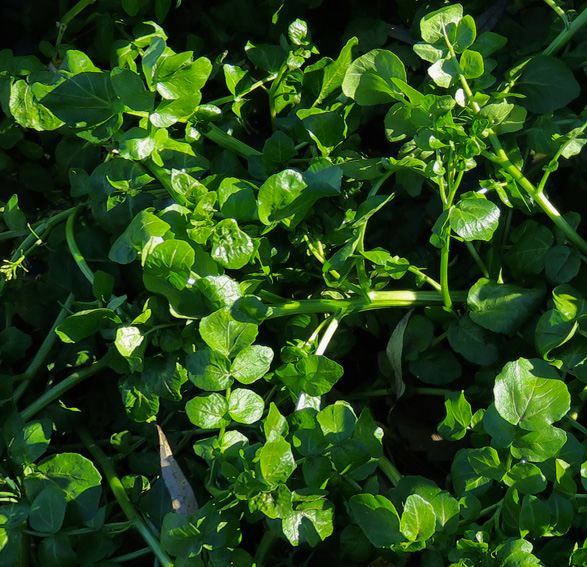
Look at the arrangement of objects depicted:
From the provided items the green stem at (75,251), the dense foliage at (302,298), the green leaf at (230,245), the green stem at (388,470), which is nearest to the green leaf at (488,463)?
the dense foliage at (302,298)

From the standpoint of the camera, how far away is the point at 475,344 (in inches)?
52.8

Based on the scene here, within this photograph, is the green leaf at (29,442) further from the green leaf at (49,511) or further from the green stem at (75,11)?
the green stem at (75,11)

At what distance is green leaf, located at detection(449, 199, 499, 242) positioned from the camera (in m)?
1.15

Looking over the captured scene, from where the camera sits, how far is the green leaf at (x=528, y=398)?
1.12 m

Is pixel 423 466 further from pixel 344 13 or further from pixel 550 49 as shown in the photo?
pixel 344 13

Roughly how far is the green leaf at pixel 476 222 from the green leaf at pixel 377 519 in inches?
15.5

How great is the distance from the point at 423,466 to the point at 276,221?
0.62 meters

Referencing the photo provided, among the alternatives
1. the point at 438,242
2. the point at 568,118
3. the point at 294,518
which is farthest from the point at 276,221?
the point at 568,118

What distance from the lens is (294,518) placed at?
44.6 inches

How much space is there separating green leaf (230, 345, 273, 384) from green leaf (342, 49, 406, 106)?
1.47 ft

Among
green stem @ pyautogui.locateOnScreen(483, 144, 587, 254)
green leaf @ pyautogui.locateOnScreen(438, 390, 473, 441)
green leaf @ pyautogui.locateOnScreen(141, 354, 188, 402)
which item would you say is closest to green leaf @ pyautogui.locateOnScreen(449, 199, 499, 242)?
green stem @ pyautogui.locateOnScreen(483, 144, 587, 254)

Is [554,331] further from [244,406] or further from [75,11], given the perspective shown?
[75,11]

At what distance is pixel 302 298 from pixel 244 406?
333mm

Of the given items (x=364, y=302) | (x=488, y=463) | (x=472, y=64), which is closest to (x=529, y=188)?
(x=472, y=64)
